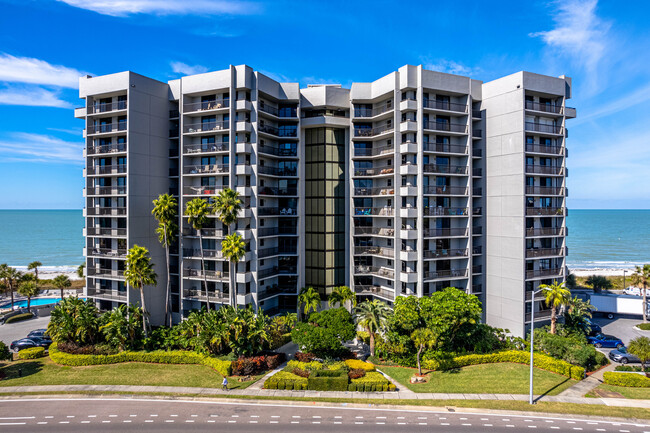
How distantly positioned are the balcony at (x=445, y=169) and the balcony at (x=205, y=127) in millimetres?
26227

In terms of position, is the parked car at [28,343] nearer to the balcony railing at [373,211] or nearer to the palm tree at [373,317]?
the palm tree at [373,317]

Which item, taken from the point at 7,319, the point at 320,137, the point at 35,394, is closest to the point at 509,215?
the point at 320,137

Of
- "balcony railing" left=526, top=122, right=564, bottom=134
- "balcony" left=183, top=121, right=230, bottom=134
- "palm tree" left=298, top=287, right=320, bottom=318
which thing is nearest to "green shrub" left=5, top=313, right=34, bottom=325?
"balcony" left=183, top=121, right=230, bottom=134

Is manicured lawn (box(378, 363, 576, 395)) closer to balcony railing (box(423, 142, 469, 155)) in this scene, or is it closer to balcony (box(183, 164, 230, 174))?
balcony railing (box(423, 142, 469, 155))

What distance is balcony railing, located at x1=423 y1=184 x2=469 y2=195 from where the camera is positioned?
44.8 metres

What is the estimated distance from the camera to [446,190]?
4569 centimetres

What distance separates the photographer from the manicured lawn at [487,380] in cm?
3200

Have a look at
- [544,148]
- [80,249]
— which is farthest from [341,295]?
[80,249]

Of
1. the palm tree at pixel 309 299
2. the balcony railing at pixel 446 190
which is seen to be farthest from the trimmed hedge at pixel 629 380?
the palm tree at pixel 309 299

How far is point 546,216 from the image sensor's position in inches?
1759

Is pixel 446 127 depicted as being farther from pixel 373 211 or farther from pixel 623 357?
pixel 623 357

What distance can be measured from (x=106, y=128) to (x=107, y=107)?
272 cm

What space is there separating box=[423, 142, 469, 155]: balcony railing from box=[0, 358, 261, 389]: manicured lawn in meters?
33.1

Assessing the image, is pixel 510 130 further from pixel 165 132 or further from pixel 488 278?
pixel 165 132
